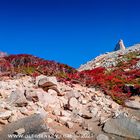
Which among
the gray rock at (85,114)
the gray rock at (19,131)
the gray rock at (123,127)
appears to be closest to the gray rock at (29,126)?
the gray rock at (19,131)

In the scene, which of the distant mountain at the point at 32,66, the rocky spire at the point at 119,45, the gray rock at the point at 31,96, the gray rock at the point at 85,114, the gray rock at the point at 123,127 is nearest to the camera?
the gray rock at the point at 123,127

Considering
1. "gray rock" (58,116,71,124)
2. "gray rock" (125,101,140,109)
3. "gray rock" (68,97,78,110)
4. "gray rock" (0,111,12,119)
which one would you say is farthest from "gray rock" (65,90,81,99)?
"gray rock" (0,111,12,119)

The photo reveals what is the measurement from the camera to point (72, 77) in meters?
25.1

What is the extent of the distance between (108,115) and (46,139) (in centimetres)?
530

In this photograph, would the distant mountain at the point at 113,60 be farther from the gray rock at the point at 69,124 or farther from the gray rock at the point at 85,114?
the gray rock at the point at 69,124

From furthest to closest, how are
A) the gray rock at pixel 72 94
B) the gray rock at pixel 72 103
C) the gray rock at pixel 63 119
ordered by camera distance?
the gray rock at pixel 72 94
the gray rock at pixel 72 103
the gray rock at pixel 63 119

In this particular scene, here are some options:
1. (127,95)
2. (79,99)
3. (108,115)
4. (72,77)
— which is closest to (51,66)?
(72,77)

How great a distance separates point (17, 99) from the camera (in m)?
16.5

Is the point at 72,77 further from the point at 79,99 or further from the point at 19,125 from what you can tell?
the point at 19,125

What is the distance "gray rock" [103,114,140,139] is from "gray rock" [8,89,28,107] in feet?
13.5

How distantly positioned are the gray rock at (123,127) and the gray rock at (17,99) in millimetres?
4121

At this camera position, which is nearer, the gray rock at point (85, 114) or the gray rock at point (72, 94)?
the gray rock at point (85, 114)

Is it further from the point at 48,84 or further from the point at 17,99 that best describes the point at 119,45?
the point at 17,99

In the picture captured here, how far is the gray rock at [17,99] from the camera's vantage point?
53.6ft
